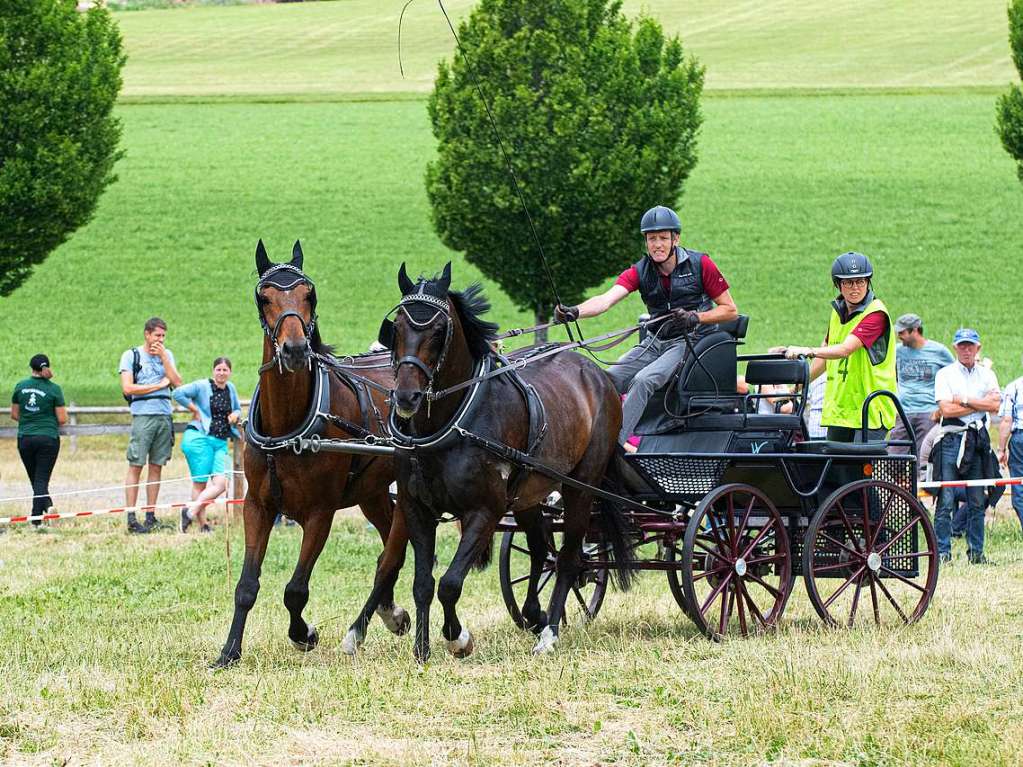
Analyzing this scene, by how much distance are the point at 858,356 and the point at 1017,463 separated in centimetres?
425

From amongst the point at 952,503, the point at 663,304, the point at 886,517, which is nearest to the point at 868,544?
the point at 886,517

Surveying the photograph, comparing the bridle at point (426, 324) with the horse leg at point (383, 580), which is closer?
the bridle at point (426, 324)

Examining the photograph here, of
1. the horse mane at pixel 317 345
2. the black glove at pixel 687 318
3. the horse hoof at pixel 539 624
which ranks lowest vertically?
the horse hoof at pixel 539 624

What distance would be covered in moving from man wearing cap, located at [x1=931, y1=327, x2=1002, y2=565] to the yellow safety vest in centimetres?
344

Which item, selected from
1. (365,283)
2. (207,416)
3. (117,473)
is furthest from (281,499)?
(365,283)

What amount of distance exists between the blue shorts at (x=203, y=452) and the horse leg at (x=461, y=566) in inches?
285

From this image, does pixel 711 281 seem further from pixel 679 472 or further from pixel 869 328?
pixel 679 472

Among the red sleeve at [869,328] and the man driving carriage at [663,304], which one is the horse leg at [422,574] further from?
the red sleeve at [869,328]

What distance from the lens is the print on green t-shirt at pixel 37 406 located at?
14906 mm

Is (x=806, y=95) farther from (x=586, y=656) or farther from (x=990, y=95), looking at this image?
(x=586, y=656)

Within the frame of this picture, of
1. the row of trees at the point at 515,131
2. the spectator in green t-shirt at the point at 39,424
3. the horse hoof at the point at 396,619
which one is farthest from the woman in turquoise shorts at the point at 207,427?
the row of trees at the point at 515,131

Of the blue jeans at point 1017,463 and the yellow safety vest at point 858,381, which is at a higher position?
the yellow safety vest at point 858,381

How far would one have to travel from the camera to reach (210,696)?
6840 millimetres

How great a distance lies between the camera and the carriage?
867cm
